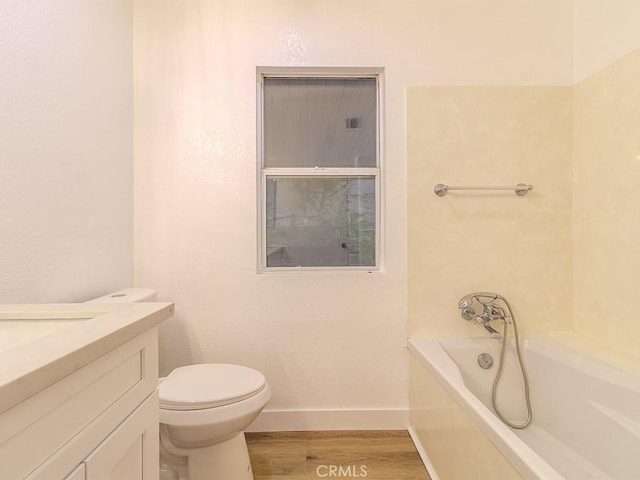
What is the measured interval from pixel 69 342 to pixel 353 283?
4.41ft

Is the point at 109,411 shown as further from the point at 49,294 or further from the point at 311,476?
the point at 311,476

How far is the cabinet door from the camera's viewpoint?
0.63m

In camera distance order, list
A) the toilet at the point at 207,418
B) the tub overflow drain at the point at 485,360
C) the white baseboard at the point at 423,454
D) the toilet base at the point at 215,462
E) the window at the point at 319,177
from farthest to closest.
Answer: the window at the point at 319,177 < the tub overflow drain at the point at 485,360 < the white baseboard at the point at 423,454 < the toilet base at the point at 215,462 < the toilet at the point at 207,418

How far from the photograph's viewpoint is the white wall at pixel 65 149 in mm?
1046

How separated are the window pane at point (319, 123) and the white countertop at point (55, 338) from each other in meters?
1.20

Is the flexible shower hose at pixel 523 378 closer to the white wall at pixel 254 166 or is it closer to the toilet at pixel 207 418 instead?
the white wall at pixel 254 166

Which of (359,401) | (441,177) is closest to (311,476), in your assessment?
(359,401)

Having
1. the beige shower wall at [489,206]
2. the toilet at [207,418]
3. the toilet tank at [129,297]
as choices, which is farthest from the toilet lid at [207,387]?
the beige shower wall at [489,206]

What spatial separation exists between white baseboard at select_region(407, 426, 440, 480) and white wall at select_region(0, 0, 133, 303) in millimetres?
1683

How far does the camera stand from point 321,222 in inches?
72.6

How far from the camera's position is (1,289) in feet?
3.31

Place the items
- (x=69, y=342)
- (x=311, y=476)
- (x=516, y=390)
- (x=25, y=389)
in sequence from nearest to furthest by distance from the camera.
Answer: (x=25, y=389) < (x=69, y=342) < (x=311, y=476) < (x=516, y=390)

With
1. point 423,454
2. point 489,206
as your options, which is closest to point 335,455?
point 423,454

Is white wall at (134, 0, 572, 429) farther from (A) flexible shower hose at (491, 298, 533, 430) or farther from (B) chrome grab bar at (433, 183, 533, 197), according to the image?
(A) flexible shower hose at (491, 298, 533, 430)
